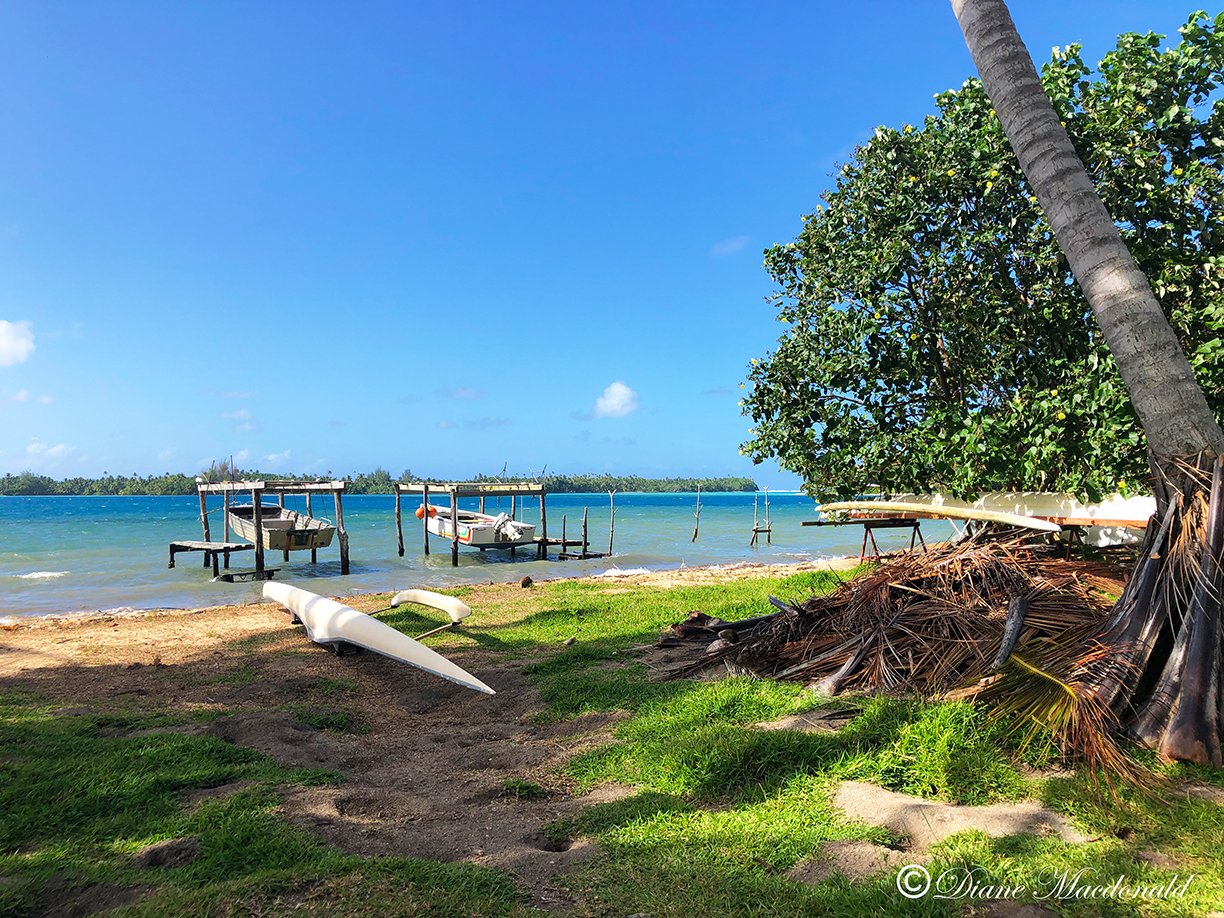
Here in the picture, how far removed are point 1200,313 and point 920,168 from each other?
424 cm

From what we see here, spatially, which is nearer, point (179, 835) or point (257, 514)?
point (179, 835)

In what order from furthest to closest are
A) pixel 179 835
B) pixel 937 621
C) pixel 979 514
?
pixel 979 514 → pixel 937 621 → pixel 179 835

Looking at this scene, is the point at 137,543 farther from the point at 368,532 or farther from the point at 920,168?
the point at 920,168

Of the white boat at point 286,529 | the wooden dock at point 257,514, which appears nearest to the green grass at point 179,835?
the wooden dock at point 257,514

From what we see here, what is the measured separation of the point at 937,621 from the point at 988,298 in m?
5.76

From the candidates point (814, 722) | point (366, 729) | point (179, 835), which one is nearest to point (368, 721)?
point (366, 729)

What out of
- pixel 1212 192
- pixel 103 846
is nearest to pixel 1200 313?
pixel 1212 192

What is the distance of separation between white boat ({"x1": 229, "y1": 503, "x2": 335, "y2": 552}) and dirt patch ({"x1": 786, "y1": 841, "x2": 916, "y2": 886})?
26708 millimetres

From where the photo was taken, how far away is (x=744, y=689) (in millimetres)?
6164

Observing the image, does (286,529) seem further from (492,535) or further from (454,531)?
(492,535)

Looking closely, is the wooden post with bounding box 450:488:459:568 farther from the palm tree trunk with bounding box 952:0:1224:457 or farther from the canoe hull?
the palm tree trunk with bounding box 952:0:1224:457

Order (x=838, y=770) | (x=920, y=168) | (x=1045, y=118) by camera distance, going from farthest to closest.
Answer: (x=920, y=168) → (x=1045, y=118) → (x=838, y=770)

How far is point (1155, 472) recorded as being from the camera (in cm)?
462

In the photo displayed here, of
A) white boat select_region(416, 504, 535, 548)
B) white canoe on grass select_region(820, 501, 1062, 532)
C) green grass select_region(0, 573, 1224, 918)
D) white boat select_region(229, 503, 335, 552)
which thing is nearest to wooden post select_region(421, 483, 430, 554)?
white boat select_region(416, 504, 535, 548)
